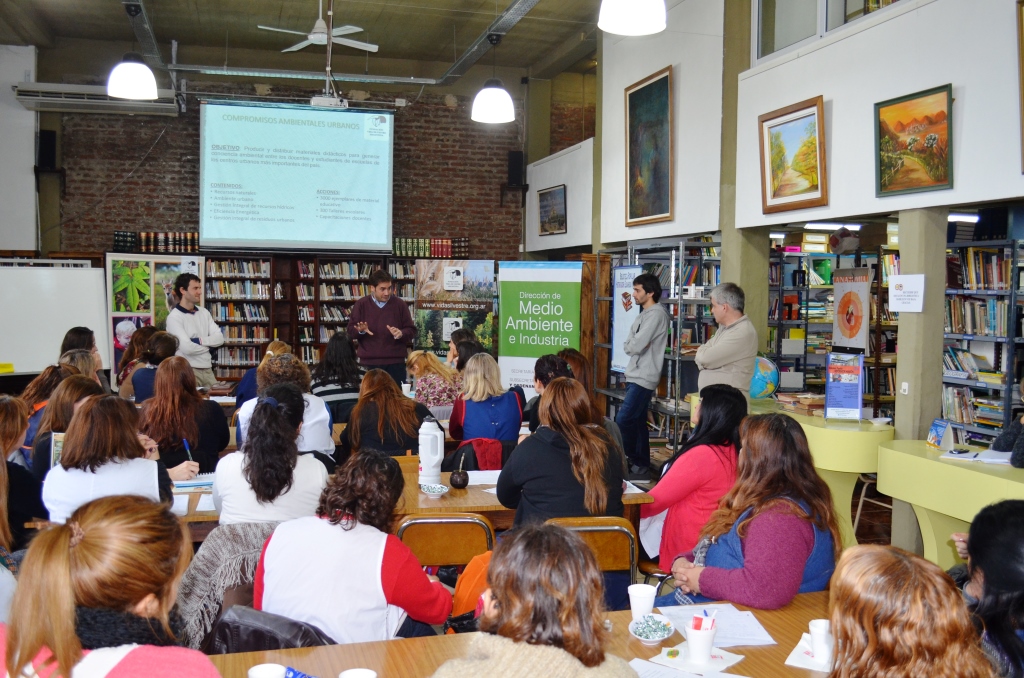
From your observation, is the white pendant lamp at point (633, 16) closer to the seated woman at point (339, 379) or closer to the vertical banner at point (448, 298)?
the seated woman at point (339, 379)

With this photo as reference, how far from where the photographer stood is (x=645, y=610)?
2.26 m

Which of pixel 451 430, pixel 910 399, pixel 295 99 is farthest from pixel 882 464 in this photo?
pixel 295 99

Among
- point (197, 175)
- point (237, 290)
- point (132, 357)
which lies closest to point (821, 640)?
point (132, 357)

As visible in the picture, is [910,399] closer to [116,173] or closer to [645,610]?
[645,610]

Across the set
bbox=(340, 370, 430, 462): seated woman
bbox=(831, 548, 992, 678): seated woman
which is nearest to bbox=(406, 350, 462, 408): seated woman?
bbox=(340, 370, 430, 462): seated woman

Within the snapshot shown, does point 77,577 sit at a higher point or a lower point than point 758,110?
lower

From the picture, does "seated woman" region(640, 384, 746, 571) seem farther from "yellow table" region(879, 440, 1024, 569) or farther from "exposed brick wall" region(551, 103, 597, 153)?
"exposed brick wall" region(551, 103, 597, 153)

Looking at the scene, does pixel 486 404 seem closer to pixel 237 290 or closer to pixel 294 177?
pixel 294 177

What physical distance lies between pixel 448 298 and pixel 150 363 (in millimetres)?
4817

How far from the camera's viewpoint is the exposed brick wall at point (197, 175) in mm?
10148

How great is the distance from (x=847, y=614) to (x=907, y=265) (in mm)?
4042

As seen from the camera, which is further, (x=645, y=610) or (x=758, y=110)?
(x=758, y=110)

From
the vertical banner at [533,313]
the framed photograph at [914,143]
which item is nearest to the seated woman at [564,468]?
the framed photograph at [914,143]

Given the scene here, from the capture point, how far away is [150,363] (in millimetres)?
5566
